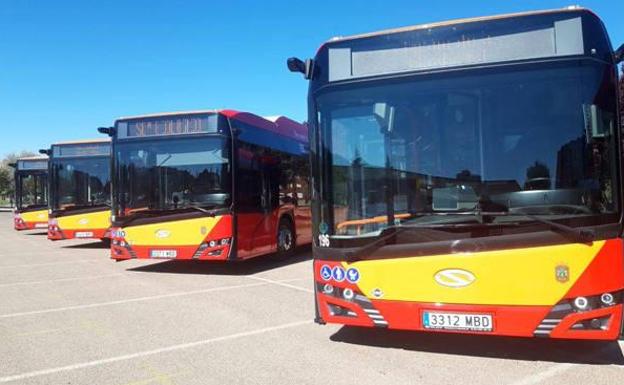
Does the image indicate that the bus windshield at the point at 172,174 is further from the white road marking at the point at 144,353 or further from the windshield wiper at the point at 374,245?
the windshield wiper at the point at 374,245

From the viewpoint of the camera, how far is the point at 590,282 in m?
4.06

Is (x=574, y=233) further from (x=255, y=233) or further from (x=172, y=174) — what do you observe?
(x=172, y=174)

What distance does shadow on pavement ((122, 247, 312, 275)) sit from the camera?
10.5 metres

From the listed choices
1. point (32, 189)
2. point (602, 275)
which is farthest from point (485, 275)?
point (32, 189)

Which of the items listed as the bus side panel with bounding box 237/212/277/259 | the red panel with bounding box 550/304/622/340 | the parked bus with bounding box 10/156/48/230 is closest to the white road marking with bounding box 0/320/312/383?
the red panel with bounding box 550/304/622/340

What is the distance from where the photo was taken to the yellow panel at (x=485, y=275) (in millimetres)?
4113

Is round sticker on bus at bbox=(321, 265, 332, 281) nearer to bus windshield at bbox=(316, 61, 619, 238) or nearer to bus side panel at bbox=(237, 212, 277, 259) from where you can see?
bus windshield at bbox=(316, 61, 619, 238)

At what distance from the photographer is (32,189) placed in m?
20.0

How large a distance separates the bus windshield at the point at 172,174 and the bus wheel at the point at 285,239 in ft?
8.28

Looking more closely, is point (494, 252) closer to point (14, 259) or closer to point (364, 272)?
point (364, 272)

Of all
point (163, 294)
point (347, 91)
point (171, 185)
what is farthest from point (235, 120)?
point (347, 91)

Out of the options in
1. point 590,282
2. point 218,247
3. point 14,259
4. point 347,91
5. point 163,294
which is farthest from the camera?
point 14,259

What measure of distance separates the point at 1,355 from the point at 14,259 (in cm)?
933

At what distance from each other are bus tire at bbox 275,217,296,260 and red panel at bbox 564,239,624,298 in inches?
307
